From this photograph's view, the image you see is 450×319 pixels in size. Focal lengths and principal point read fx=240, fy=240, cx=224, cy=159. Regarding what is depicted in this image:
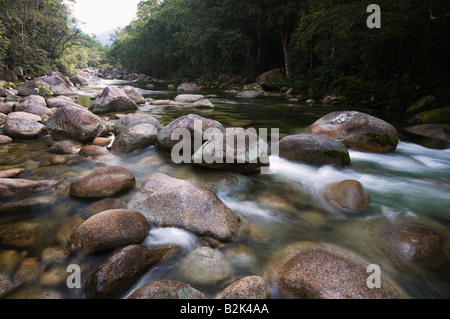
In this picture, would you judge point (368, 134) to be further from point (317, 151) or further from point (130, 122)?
point (130, 122)

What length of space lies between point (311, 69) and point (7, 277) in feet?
61.9

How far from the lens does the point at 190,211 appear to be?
2934 millimetres

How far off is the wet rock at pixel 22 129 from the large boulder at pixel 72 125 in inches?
24.7

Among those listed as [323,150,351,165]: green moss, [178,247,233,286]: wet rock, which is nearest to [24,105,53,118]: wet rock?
[178,247,233,286]: wet rock

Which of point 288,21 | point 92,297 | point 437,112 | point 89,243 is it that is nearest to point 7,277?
point 89,243

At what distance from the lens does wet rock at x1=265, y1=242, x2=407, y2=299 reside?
1991mm

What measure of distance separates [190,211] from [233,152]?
4.77ft

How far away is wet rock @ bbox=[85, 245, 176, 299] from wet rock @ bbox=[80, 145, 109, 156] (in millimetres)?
3597

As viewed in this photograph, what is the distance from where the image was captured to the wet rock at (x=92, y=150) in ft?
17.0

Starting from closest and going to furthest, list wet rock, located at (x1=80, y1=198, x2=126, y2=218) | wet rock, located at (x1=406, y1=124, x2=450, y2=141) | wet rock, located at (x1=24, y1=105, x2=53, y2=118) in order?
wet rock, located at (x1=80, y1=198, x2=126, y2=218)
wet rock, located at (x1=406, y1=124, x2=450, y2=141)
wet rock, located at (x1=24, y1=105, x2=53, y2=118)

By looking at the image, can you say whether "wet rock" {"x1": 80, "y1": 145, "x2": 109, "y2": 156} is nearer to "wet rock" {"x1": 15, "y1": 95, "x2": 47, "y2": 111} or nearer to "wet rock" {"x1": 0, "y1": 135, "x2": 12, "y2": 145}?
"wet rock" {"x1": 0, "y1": 135, "x2": 12, "y2": 145}

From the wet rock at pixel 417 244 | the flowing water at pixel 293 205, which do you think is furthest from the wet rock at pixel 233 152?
the wet rock at pixel 417 244

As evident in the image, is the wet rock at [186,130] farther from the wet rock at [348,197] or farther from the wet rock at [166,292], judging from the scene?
the wet rock at [166,292]

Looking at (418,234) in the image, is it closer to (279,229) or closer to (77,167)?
(279,229)
